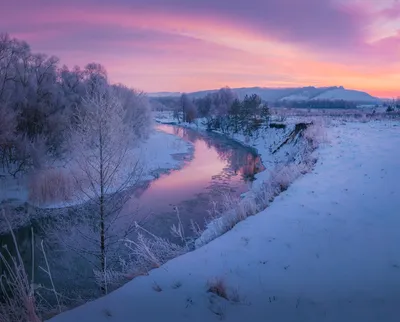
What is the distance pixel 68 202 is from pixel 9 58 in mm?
15800

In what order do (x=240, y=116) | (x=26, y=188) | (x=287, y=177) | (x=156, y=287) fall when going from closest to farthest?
(x=156, y=287) → (x=287, y=177) → (x=26, y=188) → (x=240, y=116)

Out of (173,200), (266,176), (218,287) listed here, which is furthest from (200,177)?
(218,287)

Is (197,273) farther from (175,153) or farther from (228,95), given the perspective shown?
(228,95)

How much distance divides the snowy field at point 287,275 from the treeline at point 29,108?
16.4 metres

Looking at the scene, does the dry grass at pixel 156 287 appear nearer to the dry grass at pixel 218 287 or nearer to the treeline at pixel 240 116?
the dry grass at pixel 218 287

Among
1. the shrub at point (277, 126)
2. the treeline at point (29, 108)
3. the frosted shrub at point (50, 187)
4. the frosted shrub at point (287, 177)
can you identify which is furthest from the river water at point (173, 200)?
the shrub at point (277, 126)

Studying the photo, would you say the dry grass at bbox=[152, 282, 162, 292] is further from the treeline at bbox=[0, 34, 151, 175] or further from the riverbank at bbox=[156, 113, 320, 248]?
the treeline at bbox=[0, 34, 151, 175]

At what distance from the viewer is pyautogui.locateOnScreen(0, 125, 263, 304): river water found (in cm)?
1082

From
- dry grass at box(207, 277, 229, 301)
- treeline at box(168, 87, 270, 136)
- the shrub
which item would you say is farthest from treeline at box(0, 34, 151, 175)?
treeline at box(168, 87, 270, 136)

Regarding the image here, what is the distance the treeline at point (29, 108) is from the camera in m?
20.5

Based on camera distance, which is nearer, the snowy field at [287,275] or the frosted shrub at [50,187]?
the snowy field at [287,275]

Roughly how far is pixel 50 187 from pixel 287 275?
1729cm

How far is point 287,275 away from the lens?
13.4ft

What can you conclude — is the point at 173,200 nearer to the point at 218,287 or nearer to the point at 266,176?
the point at 266,176
